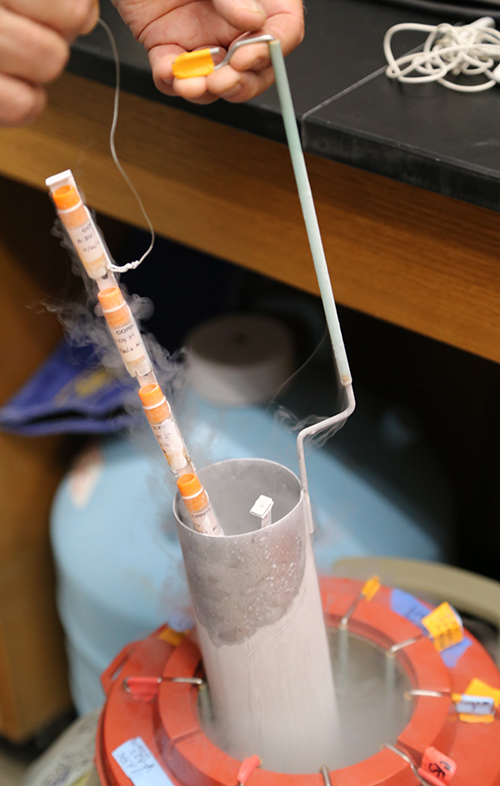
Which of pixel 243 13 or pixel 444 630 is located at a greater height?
pixel 243 13

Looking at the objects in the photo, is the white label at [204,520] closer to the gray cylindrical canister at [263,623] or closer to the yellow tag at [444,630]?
the gray cylindrical canister at [263,623]

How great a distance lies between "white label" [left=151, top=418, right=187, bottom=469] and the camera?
1.39 ft

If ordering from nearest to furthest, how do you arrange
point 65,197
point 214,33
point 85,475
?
point 65,197 → point 214,33 → point 85,475

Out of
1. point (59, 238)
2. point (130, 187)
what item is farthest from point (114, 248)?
point (130, 187)

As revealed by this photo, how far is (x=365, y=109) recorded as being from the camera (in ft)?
1.76

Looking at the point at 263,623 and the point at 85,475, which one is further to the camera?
the point at 85,475

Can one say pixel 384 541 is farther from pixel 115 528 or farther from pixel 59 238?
pixel 59 238

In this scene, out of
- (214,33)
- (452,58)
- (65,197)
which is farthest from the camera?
(452,58)

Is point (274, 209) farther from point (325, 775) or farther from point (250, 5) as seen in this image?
point (325, 775)

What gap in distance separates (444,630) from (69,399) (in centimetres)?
50

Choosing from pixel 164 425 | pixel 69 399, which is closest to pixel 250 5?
pixel 164 425

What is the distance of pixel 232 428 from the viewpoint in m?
0.76

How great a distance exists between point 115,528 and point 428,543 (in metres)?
0.32

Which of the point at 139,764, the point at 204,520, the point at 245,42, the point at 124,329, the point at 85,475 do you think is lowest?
the point at 85,475
